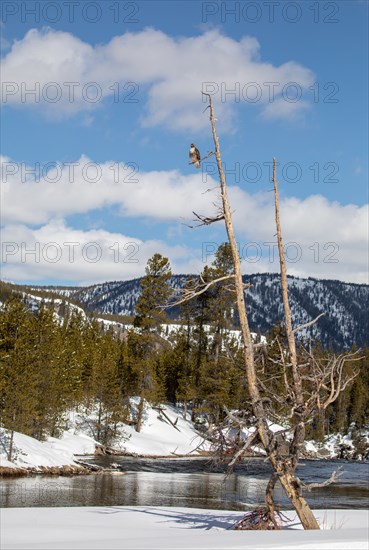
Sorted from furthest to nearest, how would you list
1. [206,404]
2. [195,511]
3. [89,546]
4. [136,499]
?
[206,404] → [136,499] → [195,511] → [89,546]

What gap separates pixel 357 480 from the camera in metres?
35.2

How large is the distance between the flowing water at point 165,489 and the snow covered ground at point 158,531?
270 centimetres

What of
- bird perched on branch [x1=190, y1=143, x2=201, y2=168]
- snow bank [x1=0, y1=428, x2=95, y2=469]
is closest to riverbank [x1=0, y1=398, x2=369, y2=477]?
snow bank [x1=0, y1=428, x2=95, y2=469]

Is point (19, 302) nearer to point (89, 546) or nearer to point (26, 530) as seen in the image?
point (26, 530)

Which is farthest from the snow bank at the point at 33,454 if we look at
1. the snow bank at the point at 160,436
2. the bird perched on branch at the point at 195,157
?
the bird perched on branch at the point at 195,157

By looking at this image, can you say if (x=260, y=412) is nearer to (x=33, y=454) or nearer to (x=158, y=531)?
(x=158, y=531)

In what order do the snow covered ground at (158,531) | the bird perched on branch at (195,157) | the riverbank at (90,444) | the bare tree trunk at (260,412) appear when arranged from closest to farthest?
the snow covered ground at (158,531)
the bare tree trunk at (260,412)
the bird perched on branch at (195,157)
the riverbank at (90,444)

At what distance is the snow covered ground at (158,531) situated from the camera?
7523 mm

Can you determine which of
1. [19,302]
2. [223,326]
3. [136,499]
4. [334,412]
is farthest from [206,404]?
[334,412]

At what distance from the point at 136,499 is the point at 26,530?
11.5 metres

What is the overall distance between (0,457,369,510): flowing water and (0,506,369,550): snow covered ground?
270cm

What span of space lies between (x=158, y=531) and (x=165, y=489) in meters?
15.1

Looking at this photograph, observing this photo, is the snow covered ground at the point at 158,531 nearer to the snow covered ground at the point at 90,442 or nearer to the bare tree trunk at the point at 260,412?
the bare tree trunk at the point at 260,412

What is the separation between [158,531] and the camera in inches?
417
